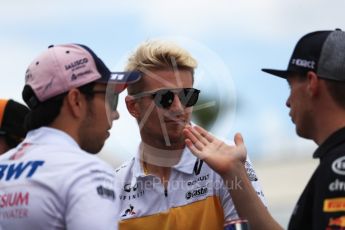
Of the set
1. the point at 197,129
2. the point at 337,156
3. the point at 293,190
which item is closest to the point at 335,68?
the point at 337,156

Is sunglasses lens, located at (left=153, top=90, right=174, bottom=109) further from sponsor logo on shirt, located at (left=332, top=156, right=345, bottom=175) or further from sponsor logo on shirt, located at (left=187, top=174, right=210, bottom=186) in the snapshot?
sponsor logo on shirt, located at (left=332, top=156, right=345, bottom=175)

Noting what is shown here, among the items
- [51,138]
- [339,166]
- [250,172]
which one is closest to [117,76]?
[51,138]

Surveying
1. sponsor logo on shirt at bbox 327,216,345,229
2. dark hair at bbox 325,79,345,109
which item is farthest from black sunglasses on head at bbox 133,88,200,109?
sponsor logo on shirt at bbox 327,216,345,229

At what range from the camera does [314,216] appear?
441 cm

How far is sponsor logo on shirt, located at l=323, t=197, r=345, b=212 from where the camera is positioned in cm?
431

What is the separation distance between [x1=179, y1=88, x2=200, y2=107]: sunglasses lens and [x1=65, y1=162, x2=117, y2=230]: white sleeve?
1488 mm

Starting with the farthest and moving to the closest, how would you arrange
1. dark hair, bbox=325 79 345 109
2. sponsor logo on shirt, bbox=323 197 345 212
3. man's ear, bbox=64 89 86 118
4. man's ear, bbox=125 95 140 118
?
man's ear, bbox=125 95 140 118
man's ear, bbox=64 89 86 118
dark hair, bbox=325 79 345 109
sponsor logo on shirt, bbox=323 197 345 212

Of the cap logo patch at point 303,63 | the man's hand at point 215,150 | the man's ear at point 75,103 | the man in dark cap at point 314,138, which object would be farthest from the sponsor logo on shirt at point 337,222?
the man's ear at point 75,103

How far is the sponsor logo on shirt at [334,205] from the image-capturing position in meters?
4.31

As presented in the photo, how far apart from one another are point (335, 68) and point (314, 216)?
0.82 metres

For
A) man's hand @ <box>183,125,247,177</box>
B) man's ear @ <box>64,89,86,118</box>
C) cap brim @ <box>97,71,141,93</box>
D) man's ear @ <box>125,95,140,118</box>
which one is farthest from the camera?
man's ear @ <box>125,95,140,118</box>

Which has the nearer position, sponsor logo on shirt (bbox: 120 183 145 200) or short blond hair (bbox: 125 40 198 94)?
sponsor logo on shirt (bbox: 120 183 145 200)

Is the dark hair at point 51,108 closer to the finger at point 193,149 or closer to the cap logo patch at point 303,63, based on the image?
the finger at point 193,149

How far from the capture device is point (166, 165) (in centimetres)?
607
